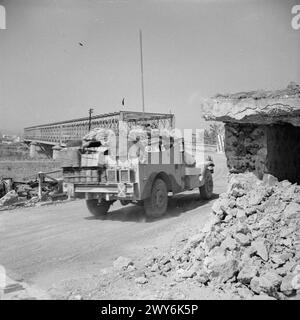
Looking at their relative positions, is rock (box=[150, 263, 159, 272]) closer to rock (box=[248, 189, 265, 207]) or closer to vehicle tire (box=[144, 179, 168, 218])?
rock (box=[248, 189, 265, 207])

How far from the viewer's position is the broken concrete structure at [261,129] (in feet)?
13.2

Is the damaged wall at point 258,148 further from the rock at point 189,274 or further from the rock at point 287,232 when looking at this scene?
the rock at point 189,274

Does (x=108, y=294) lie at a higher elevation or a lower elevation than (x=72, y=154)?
lower

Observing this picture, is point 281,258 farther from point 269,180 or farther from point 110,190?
point 110,190

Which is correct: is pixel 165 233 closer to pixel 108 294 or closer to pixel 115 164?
pixel 115 164

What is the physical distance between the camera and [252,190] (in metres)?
4.53

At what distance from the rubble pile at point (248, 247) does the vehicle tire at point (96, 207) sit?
4.15 metres

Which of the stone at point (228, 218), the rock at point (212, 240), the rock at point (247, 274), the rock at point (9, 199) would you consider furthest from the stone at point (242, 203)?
the rock at point (9, 199)

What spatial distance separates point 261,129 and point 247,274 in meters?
1.94

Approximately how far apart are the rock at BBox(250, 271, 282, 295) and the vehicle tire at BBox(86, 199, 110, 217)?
578 cm

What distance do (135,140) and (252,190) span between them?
404cm

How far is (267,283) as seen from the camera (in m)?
3.38

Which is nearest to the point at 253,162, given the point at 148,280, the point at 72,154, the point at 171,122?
the point at 148,280

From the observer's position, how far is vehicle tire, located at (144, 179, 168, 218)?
807cm
